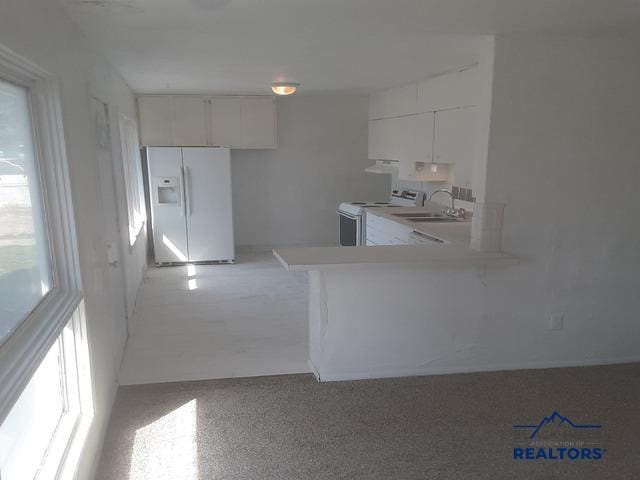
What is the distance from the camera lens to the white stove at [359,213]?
586 centimetres

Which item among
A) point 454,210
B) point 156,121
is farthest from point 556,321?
point 156,121

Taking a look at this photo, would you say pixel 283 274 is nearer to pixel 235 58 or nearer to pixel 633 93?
pixel 235 58

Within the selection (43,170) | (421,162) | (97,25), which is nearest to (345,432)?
(43,170)

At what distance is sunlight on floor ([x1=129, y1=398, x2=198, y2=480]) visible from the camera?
235 cm

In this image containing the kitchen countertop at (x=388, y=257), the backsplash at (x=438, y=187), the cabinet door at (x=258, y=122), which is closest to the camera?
the kitchen countertop at (x=388, y=257)

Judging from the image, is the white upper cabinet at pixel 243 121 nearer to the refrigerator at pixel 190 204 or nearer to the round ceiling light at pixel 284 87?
the refrigerator at pixel 190 204

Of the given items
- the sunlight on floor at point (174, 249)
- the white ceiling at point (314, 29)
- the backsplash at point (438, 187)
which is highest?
the white ceiling at point (314, 29)

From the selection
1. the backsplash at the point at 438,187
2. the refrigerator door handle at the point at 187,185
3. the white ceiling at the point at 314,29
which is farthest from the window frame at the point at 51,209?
the refrigerator door handle at the point at 187,185

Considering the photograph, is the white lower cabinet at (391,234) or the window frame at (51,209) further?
the white lower cabinet at (391,234)

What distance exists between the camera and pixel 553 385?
3188mm

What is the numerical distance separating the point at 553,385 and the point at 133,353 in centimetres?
292

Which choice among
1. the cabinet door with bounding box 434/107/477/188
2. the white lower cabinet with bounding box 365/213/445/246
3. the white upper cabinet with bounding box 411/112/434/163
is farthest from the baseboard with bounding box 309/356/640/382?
the white upper cabinet with bounding box 411/112/434/163

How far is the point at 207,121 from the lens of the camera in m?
6.48

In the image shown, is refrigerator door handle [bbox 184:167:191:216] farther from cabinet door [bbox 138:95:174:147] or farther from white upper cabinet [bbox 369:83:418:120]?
white upper cabinet [bbox 369:83:418:120]
